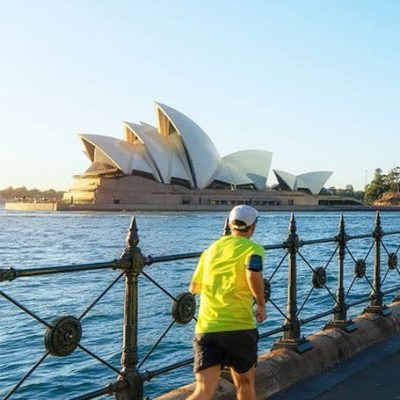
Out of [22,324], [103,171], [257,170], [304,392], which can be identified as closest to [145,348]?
[22,324]

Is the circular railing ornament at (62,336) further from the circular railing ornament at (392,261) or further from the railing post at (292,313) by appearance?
the circular railing ornament at (392,261)

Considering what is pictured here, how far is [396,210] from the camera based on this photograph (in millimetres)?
113562

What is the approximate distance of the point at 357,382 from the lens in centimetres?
405

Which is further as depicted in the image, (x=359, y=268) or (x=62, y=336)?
(x=359, y=268)

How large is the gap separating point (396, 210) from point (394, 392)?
115613mm

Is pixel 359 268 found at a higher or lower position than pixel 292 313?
higher

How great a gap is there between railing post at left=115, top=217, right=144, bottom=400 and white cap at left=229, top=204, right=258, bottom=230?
0.57 metres

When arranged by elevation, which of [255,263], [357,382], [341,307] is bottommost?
[357,382]

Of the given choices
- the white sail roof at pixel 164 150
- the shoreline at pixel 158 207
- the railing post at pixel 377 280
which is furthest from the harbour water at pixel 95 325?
the shoreline at pixel 158 207

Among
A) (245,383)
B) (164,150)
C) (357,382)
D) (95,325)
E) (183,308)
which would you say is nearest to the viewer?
(245,383)

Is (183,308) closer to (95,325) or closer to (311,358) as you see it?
(311,358)

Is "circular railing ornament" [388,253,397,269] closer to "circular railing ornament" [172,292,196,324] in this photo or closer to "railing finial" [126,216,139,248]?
"circular railing ornament" [172,292,196,324]

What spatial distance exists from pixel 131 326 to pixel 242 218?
2.93ft

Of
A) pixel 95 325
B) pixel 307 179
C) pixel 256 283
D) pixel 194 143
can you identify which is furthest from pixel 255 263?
pixel 307 179
